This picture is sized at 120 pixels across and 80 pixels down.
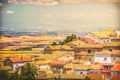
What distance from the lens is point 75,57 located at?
567cm

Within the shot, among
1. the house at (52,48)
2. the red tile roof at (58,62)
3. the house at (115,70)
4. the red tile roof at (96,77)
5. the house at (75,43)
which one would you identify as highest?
the house at (75,43)

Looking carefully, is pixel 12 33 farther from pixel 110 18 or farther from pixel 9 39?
pixel 110 18

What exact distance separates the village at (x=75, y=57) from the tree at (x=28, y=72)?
0.06 meters

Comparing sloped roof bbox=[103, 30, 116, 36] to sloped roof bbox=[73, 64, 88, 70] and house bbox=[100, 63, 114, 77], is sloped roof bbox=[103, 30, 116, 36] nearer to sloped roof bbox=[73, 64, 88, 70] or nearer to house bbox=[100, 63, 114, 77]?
house bbox=[100, 63, 114, 77]

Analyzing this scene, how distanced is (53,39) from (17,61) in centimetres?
70

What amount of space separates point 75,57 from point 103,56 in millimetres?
458

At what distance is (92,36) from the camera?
5.71 m

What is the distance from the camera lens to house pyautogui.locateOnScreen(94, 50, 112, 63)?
5.61m

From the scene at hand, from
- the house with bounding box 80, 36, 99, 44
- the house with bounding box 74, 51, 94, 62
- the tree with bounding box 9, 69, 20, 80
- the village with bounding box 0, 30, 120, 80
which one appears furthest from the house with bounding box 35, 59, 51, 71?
the house with bounding box 80, 36, 99, 44

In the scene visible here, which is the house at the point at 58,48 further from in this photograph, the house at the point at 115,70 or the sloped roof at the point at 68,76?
the house at the point at 115,70

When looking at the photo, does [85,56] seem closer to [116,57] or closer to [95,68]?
[95,68]

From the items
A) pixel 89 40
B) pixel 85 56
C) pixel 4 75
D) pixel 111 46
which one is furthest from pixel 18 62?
pixel 111 46

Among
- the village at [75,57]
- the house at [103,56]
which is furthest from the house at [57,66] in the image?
the house at [103,56]

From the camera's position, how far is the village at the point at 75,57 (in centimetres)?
558
